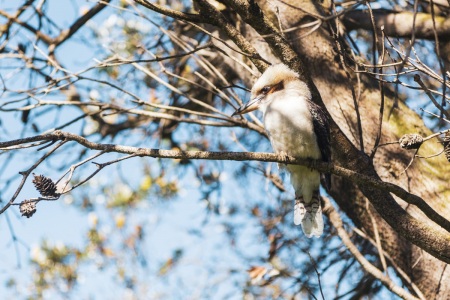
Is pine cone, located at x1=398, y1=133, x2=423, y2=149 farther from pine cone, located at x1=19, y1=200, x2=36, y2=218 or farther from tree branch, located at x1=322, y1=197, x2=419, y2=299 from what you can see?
pine cone, located at x1=19, y1=200, x2=36, y2=218

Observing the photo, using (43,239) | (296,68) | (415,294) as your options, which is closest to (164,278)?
(43,239)

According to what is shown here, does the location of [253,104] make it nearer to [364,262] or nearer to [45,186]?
[364,262]

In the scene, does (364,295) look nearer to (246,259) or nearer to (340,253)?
(340,253)

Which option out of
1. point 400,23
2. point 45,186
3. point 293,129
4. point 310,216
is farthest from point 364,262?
point 400,23

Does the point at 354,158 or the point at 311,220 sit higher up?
the point at 311,220

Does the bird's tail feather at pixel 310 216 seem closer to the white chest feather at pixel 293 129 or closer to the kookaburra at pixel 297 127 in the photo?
the kookaburra at pixel 297 127

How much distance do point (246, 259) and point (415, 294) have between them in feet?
7.85

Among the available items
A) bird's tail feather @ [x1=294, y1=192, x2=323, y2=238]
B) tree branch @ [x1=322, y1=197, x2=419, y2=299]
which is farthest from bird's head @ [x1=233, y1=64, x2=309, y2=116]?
tree branch @ [x1=322, y1=197, x2=419, y2=299]

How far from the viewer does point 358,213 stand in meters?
4.08

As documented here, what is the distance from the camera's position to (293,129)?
3.93 meters

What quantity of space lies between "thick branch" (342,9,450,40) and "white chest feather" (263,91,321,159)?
118cm

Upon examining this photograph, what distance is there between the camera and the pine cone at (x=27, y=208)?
257 centimetres

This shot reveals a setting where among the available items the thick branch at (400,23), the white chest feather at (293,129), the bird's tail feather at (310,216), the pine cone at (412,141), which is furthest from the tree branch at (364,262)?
the thick branch at (400,23)

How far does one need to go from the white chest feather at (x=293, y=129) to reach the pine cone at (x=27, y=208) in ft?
5.87
